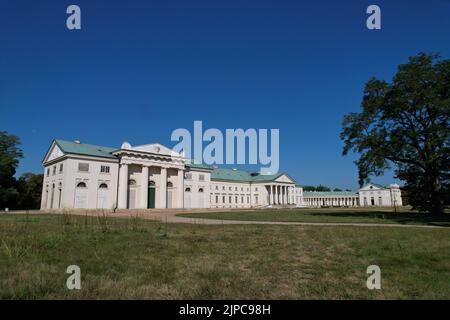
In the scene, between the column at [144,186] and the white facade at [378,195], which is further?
the white facade at [378,195]

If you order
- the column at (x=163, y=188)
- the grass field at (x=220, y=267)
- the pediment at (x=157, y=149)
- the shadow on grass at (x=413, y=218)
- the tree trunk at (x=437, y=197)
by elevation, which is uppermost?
the pediment at (x=157, y=149)

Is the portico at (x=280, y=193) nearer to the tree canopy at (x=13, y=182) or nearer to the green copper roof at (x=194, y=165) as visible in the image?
the green copper roof at (x=194, y=165)

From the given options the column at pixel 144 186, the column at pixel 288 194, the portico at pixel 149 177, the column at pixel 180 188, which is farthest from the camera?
the column at pixel 288 194

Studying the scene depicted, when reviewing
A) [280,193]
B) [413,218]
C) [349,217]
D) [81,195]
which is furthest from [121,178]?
[280,193]

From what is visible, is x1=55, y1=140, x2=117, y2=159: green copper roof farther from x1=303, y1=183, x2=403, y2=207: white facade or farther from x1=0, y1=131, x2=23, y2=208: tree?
x1=303, y1=183, x2=403, y2=207: white facade

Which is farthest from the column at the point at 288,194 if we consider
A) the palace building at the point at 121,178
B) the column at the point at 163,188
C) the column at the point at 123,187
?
the column at the point at 123,187

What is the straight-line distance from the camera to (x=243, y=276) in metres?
6.29

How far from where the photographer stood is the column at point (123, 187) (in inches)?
2120

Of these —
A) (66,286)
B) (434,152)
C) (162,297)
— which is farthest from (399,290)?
(434,152)

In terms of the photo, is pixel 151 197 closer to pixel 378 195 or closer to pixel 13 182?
pixel 13 182

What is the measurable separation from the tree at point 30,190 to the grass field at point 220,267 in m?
59.5

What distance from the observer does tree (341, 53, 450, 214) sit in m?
25.9

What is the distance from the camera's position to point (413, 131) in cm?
2741

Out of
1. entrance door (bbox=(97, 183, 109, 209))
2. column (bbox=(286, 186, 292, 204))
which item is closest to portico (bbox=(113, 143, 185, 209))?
entrance door (bbox=(97, 183, 109, 209))
